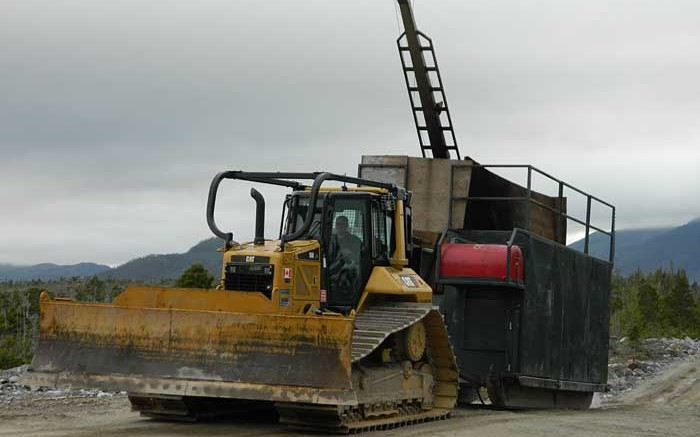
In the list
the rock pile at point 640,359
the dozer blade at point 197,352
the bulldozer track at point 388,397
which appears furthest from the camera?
the rock pile at point 640,359

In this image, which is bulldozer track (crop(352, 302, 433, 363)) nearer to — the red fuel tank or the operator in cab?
the operator in cab

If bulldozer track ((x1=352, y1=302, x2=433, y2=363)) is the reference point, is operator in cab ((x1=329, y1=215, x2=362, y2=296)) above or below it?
above

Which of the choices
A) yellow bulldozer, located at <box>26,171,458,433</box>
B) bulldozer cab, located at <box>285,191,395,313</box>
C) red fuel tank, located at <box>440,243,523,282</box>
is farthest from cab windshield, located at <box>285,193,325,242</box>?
red fuel tank, located at <box>440,243,523,282</box>

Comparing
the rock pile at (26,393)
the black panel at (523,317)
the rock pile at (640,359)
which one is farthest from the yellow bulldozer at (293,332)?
the rock pile at (640,359)

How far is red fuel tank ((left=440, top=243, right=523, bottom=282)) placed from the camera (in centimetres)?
1736

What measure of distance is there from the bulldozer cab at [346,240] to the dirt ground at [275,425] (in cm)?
191

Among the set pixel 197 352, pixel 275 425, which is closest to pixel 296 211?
pixel 275 425

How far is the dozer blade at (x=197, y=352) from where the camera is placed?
12344 mm

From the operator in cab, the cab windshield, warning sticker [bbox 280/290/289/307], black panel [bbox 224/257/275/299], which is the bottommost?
warning sticker [bbox 280/290/289/307]

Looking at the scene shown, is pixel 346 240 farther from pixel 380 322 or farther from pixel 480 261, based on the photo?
pixel 480 261

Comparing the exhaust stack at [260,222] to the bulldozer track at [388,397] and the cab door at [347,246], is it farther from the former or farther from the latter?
the bulldozer track at [388,397]

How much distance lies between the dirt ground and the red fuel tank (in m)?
2.13

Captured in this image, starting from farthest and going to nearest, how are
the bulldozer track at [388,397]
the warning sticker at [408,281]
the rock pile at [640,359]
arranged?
the rock pile at [640,359] < the warning sticker at [408,281] < the bulldozer track at [388,397]

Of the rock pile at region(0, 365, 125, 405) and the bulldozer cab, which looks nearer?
the bulldozer cab
